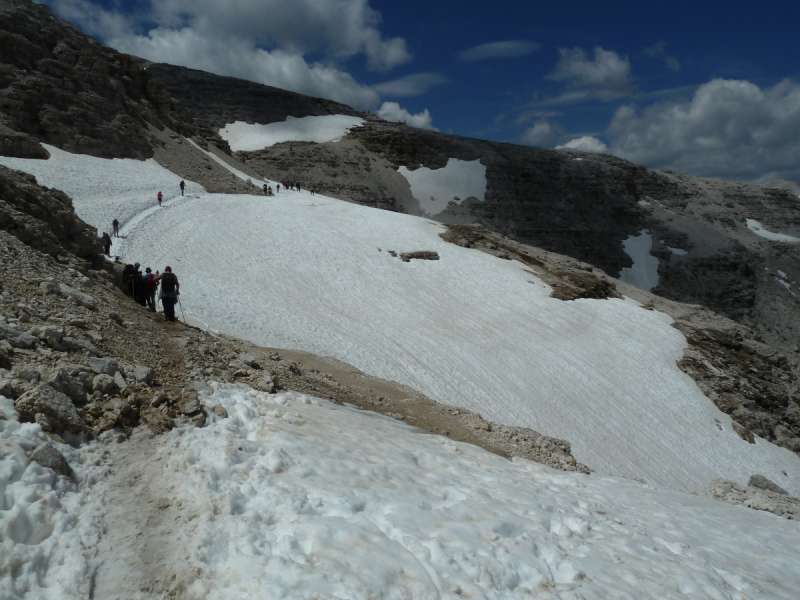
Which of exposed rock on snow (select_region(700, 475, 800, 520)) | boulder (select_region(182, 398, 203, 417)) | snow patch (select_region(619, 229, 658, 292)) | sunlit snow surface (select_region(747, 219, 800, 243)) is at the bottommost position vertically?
exposed rock on snow (select_region(700, 475, 800, 520))

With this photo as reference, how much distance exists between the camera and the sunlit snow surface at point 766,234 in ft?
238

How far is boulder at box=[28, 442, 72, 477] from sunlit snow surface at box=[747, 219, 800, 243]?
287 ft

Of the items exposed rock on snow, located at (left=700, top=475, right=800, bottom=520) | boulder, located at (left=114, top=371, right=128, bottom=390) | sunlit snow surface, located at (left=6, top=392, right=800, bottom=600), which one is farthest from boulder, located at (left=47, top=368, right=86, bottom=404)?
exposed rock on snow, located at (left=700, top=475, right=800, bottom=520)

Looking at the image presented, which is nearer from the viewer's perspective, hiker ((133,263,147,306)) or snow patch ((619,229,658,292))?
hiker ((133,263,147,306))

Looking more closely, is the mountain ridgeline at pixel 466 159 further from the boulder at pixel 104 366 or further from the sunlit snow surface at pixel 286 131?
the boulder at pixel 104 366

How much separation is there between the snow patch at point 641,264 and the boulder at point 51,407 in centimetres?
6473

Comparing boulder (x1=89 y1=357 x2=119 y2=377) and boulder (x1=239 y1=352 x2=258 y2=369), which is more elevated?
boulder (x1=89 y1=357 x2=119 y2=377)

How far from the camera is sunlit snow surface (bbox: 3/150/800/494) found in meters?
18.1

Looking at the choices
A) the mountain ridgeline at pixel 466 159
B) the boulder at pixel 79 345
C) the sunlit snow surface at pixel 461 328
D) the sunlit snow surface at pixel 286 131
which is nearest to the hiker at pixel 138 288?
the sunlit snow surface at pixel 461 328

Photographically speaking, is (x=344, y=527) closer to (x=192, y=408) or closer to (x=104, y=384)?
(x=192, y=408)

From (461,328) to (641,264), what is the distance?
167 ft

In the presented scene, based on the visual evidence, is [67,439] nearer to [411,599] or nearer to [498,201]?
[411,599]

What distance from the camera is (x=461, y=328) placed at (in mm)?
23406

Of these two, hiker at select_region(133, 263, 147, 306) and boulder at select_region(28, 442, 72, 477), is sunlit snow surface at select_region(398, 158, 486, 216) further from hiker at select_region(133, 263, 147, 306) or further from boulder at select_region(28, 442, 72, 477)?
boulder at select_region(28, 442, 72, 477)
